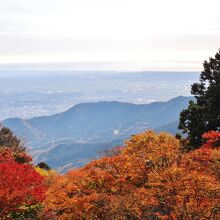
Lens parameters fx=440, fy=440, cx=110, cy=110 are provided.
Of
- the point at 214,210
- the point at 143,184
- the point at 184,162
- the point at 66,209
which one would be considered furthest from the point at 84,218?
the point at 214,210

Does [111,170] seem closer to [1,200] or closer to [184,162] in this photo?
[184,162]

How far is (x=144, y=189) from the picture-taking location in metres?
26.1

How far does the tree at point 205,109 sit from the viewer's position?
59.4 metres

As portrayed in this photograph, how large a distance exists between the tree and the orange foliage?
2402 cm

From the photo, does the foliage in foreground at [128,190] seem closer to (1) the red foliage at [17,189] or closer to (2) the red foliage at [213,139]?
(1) the red foliage at [17,189]

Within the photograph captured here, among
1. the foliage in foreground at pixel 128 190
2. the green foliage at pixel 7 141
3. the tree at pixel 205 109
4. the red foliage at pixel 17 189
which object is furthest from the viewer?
the green foliage at pixel 7 141

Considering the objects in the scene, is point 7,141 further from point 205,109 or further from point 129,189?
point 129,189

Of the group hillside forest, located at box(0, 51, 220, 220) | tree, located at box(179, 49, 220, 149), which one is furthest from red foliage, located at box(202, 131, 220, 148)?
tree, located at box(179, 49, 220, 149)

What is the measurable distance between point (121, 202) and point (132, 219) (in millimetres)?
1168

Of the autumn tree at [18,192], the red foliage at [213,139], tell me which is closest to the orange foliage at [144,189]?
the autumn tree at [18,192]

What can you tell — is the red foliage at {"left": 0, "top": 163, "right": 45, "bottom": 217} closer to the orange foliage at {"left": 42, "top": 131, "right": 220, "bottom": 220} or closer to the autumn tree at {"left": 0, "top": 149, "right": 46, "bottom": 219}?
the autumn tree at {"left": 0, "top": 149, "right": 46, "bottom": 219}

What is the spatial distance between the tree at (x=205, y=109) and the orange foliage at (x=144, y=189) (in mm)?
24022

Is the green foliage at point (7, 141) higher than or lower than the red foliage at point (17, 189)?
lower

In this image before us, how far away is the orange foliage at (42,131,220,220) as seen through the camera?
2388cm
